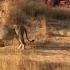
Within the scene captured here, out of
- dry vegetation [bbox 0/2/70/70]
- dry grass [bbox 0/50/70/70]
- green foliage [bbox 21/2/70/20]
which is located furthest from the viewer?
green foliage [bbox 21/2/70/20]

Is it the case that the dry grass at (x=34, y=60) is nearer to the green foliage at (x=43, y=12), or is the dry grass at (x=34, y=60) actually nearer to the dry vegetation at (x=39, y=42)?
the dry vegetation at (x=39, y=42)

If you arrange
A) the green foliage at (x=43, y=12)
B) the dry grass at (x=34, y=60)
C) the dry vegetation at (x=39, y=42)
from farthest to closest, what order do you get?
the green foliage at (x=43, y=12)
the dry vegetation at (x=39, y=42)
the dry grass at (x=34, y=60)

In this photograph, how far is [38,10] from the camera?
40.5ft

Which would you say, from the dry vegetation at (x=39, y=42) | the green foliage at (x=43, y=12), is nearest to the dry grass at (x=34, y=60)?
the dry vegetation at (x=39, y=42)

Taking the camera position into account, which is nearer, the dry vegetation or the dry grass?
the dry grass

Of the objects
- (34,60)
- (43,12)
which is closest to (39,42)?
(34,60)

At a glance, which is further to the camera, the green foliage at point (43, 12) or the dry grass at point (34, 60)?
the green foliage at point (43, 12)

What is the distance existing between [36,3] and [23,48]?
13.6 feet

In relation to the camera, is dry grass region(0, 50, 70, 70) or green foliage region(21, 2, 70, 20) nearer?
dry grass region(0, 50, 70, 70)

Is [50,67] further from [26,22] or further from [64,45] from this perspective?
[26,22]

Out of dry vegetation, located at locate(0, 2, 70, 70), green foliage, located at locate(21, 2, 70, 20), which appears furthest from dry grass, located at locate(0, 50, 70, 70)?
green foliage, located at locate(21, 2, 70, 20)

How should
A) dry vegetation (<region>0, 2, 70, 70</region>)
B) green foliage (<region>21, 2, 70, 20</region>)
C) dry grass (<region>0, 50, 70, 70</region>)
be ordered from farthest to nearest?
1. green foliage (<region>21, 2, 70, 20</region>)
2. dry vegetation (<region>0, 2, 70, 70</region>)
3. dry grass (<region>0, 50, 70, 70</region>)

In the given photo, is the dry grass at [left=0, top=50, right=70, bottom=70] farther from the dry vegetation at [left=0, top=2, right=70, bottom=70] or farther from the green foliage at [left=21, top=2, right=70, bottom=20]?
the green foliage at [left=21, top=2, right=70, bottom=20]

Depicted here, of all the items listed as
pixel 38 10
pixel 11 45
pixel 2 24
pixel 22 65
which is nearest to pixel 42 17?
pixel 38 10
